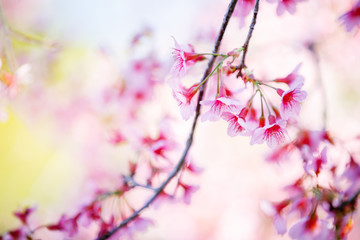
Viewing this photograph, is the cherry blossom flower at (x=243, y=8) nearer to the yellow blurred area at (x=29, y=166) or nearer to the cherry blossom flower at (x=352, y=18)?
the cherry blossom flower at (x=352, y=18)

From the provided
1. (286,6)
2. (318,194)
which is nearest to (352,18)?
(286,6)

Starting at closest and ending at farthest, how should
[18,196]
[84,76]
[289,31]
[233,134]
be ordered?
[233,134] → [289,31] → [84,76] → [18,196]

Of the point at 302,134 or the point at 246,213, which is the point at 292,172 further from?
the point at 302,134

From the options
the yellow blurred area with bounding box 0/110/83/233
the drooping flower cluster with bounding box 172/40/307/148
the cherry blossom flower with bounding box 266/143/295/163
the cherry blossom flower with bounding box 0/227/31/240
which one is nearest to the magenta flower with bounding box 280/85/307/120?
the drooping flower cluster with bounding box 172/40/307/148

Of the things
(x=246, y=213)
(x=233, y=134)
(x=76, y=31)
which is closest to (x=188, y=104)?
(x=233, y=134)

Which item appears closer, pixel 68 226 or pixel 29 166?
pixel 68 226

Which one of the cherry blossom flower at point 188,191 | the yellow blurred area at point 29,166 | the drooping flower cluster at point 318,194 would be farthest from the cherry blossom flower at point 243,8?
the yellow blurred area at point 29,166

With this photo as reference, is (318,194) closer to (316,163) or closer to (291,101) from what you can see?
(316,163)
